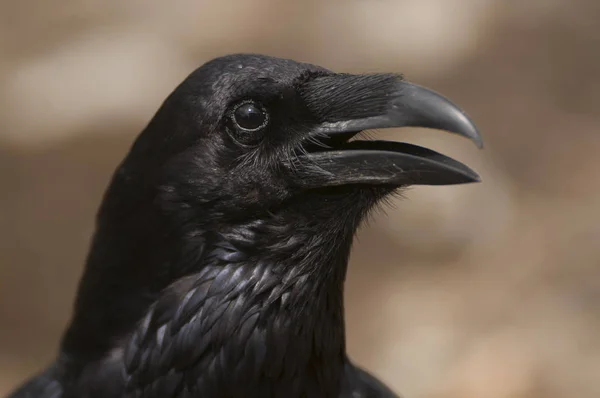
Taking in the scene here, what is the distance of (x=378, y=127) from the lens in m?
2.32

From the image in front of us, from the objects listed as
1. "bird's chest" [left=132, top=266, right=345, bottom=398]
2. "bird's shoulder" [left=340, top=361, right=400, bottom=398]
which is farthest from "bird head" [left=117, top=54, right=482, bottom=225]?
"bird's shoulder" [left=340, top=361, right=400, bottom=398]

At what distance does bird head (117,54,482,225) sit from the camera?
2.32 meters

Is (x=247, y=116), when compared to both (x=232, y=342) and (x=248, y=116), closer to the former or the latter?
(x=248, y=116)

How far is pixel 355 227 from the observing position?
2.45 metres

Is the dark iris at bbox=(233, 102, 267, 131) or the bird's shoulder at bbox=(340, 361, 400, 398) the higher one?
the dark iris at bbox=(233, 102, 267, 131)

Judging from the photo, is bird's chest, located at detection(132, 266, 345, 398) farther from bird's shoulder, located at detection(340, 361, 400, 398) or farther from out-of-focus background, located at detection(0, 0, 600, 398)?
out-of-focus background, located at detection(0, 0, 600, 398)

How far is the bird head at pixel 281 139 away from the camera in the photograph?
232 centimetres

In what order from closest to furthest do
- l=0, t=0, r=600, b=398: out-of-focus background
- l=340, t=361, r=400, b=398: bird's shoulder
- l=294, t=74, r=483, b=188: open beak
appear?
1. l=294, t=74, r=483, b=188: open beak
2. l=340, t=361, r=400, b=398: bird's shoulder
3. l=0, t=0, r=600, b=398: out-of-focus background

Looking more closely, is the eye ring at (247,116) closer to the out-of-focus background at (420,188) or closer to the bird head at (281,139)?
the bird head at (281,139)

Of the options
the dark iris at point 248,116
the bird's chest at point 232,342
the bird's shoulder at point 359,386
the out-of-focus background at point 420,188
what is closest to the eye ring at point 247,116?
the dark iris at point 248,116

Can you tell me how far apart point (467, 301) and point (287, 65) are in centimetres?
396

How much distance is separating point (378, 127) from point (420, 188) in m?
4.43

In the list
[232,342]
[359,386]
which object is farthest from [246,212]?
[359,386]

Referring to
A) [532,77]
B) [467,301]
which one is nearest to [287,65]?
[467,301]
